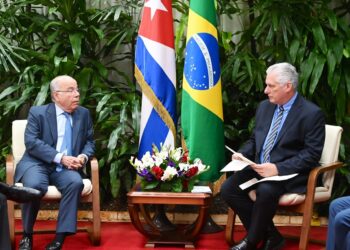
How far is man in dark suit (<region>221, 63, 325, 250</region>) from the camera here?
400 centimetres

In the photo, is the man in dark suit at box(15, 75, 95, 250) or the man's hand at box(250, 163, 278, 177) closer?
the man's hand at box(250, 163, 278, 177)

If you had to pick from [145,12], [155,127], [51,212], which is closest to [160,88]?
[155,127]

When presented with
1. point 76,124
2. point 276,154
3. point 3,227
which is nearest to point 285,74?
point 276,154

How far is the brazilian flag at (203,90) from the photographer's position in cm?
476

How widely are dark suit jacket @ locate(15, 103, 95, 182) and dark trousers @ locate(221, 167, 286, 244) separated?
1052mm

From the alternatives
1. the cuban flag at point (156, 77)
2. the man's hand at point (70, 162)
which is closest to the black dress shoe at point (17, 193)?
the man's hand at point (70, 162)

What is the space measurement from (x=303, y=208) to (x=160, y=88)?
57.1 inches

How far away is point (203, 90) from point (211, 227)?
103 centimetres

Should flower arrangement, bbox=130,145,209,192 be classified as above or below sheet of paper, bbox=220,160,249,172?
below

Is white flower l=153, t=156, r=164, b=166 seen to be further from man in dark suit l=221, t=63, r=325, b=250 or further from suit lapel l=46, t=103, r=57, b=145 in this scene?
suit lapel l=46, t=103, r=57, b=145

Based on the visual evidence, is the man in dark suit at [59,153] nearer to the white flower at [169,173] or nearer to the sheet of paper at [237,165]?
the white flower at [169,173]

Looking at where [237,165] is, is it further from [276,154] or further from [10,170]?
[10,170]

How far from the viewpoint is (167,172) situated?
13.6 ft

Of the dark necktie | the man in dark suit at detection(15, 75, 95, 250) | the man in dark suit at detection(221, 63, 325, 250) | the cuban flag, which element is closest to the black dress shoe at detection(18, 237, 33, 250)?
the man in dark suit at detection(15, 75, 95, 250)
